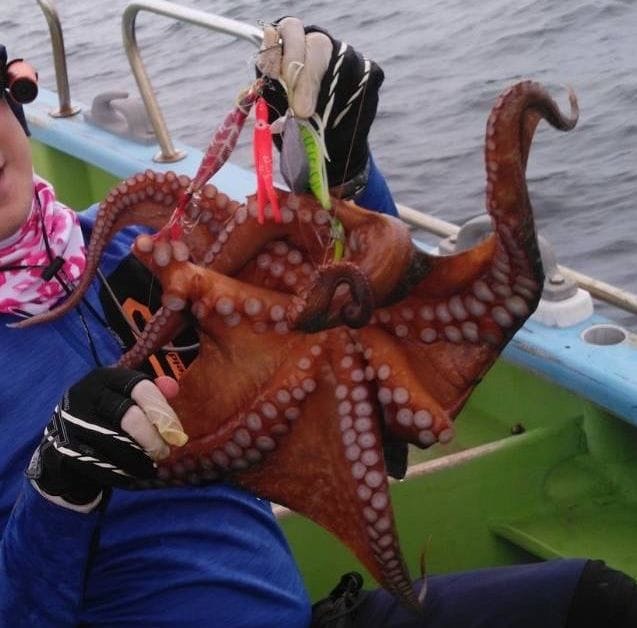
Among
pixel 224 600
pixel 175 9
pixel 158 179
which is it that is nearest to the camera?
pixel 158 179

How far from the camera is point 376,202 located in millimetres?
2420

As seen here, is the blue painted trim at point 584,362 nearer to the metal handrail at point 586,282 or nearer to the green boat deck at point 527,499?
the metal handrail at point 586,282

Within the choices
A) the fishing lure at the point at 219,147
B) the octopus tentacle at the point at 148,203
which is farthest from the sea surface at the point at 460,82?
the fishing lure at the point at 219,147

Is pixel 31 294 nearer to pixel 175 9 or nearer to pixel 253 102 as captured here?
pixel 253 102

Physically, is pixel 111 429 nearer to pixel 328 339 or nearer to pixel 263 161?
pixel 328 339

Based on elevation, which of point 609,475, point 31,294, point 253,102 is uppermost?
point 253,102

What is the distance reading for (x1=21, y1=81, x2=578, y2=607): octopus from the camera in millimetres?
1669

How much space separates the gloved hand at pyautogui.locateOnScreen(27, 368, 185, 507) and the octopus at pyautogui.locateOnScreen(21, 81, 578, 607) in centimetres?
10

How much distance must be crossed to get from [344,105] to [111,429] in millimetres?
723

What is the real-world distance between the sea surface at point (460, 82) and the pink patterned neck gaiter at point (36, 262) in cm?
323

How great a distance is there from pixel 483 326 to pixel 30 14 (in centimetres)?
1386

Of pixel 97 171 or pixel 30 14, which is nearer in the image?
pixel 97 171

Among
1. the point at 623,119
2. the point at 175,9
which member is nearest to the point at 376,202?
the point at 175,9

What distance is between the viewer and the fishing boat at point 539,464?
3.11 m
